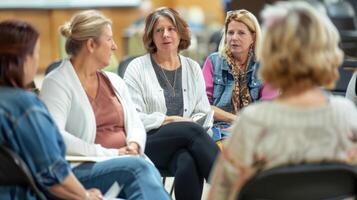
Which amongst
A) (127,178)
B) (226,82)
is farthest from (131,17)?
(127,178)

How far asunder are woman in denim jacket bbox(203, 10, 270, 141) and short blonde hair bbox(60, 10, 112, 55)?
3.16 ft

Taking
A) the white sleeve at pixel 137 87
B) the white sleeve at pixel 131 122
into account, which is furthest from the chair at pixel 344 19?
the white sleeve at pixel 131 122

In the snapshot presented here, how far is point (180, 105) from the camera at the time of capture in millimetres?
3465

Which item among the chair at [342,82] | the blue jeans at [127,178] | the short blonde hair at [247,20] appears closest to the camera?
the blue jeans at [127,178]

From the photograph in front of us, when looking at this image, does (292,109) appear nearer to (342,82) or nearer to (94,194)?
(94,194)

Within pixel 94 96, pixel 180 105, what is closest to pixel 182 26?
pixel 180 105

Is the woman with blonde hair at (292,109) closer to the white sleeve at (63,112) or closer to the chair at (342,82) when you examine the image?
the white sleeve at (63,112)

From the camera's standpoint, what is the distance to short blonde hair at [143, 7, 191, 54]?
11.4 feet

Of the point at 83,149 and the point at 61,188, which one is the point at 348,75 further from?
the point at 61,188

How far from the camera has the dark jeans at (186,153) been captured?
3.06 meters

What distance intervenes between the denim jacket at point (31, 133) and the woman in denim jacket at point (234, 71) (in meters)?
1.49

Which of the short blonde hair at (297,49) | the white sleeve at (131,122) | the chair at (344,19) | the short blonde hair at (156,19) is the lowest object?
the chair at (344,19)

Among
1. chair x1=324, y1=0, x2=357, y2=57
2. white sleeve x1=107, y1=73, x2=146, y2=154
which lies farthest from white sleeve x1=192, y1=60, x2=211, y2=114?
chair x1=324, y1=0, x2=357, y2=57

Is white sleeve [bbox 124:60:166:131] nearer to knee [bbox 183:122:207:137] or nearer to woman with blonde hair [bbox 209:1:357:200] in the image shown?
knee [bbox 183:122:207:137]
